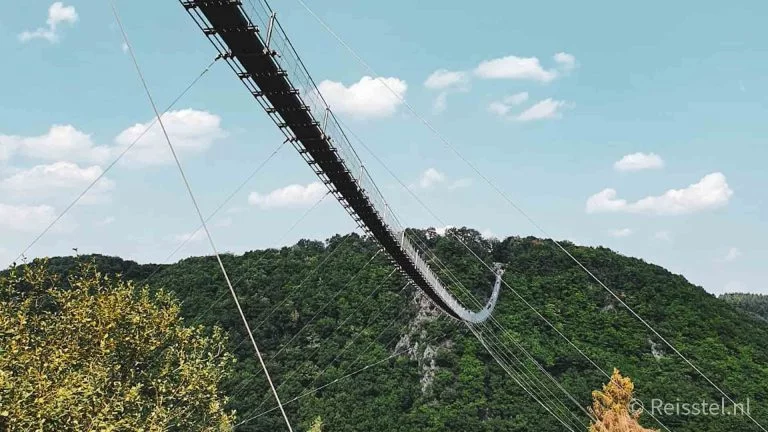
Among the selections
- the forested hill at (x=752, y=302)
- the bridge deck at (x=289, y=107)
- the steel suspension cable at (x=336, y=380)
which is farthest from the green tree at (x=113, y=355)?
the forested hill at (x=752, y=302)

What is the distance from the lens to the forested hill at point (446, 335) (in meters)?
37.5

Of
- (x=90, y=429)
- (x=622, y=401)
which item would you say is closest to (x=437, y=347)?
(x=622, y=401)

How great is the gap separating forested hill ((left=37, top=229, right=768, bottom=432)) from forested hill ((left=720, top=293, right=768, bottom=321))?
68.4 metres

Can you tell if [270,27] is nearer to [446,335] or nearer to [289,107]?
[289,107]

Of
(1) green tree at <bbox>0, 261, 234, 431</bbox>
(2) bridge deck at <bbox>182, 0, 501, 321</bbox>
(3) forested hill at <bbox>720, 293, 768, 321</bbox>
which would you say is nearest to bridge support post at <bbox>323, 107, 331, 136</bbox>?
(2) bridge deck at <bbox>182, 0, 501, 321</bbox>

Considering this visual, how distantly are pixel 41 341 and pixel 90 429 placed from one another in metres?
4.82

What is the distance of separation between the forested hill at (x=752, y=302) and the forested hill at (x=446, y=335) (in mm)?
68421

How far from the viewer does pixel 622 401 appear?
77.4 feet

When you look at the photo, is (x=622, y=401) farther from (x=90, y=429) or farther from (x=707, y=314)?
(x=707, y=314)

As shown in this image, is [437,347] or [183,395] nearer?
[183,395]

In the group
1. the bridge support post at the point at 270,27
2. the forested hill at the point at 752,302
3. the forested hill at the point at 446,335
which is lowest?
the forested hill at the point at 752,302

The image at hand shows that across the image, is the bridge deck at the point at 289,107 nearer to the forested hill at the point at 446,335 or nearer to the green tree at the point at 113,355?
the green tree at the point at 113,355

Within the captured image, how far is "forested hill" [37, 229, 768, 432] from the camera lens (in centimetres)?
3747

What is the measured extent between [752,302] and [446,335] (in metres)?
112
